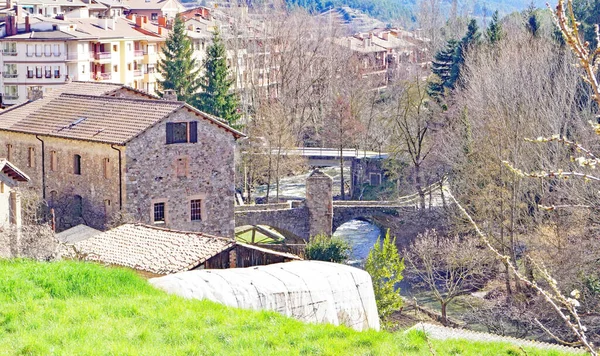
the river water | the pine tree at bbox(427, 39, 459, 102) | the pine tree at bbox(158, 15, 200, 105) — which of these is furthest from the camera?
the pine tree at bbox(158, 15, 200, 105)

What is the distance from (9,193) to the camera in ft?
85.2

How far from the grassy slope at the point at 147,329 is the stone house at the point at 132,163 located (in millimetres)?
19639

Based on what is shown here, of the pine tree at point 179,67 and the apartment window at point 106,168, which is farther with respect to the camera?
the pine tree at point 179,67

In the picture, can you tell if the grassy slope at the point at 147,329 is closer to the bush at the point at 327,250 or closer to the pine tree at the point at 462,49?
the bush at the point at 327,250

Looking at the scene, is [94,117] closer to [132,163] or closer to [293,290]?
[132,163]

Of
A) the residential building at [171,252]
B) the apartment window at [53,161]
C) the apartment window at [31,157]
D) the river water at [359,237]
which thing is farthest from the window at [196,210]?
the residential building at [171,252]

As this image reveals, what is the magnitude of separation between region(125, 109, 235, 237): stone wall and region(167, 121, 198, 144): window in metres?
0.13

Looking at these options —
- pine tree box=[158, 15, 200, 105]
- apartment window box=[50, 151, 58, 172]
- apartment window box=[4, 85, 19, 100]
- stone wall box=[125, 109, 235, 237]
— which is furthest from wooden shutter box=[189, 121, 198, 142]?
apartment window box=[4, 85, 19, 100]

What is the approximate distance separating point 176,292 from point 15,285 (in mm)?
2028

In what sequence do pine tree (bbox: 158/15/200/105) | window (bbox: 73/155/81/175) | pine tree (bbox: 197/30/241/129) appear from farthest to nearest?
1. pine tree (bbox: 158/15/200/105)
2. pine tree (bbox: 197/30/241/129)
3. window (bbox: 73/155/81/175)

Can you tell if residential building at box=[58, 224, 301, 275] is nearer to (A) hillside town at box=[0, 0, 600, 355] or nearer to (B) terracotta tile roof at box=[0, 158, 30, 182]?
(A) hillside town at box=[0, 0, 600, 355]

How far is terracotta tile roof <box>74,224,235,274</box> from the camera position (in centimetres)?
2042

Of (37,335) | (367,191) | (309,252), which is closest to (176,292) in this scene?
(37,335)

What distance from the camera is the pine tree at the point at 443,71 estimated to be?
5396 centimetres
